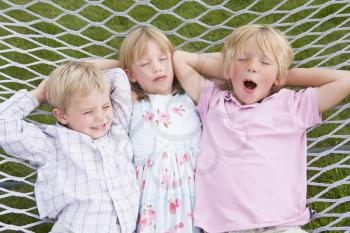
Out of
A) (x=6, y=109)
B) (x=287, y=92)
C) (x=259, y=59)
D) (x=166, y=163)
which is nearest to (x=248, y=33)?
(x=259, y=59)

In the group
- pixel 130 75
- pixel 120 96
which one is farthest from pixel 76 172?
pixel 130 75

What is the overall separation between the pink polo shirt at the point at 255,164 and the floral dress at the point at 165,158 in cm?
4

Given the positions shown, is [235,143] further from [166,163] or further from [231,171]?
[166,163]

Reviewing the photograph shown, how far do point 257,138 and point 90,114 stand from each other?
19.2 inches

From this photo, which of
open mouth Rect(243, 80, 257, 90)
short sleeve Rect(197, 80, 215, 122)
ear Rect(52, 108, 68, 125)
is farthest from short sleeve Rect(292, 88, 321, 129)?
ear Rect(52, 108, 68, 125)

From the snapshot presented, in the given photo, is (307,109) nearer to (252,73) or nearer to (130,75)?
(252,73)

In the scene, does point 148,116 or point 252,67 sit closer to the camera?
point 252,67

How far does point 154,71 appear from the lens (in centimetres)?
167

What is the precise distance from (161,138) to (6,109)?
1.53 ft

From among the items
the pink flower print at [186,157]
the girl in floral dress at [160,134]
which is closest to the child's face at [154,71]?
the girl in floral dress at [160,134]

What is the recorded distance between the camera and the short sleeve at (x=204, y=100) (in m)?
1.68

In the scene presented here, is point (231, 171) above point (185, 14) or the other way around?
the other way around

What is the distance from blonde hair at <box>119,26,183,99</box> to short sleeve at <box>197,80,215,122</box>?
0.10 meters

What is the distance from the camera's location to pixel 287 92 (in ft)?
5.36
